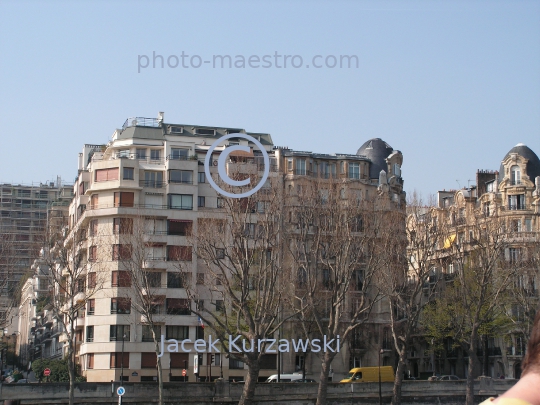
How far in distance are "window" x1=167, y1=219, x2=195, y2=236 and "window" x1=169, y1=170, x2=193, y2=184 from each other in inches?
117

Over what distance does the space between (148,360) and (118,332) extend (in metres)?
2.71

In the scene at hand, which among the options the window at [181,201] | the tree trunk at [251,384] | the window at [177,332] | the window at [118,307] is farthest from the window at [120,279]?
the tree trunk at [251,384]

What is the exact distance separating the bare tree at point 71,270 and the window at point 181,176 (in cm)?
654

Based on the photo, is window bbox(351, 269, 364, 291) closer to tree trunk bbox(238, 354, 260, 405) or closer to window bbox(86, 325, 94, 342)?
window bbox(86, 325, 94, 342)

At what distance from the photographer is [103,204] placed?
58.7 m

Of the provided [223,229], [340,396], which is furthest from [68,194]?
[340,396]

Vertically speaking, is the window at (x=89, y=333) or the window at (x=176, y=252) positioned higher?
the window at (x=176, y=252)

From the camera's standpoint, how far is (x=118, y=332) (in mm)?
55406

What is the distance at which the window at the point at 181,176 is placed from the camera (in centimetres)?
5953

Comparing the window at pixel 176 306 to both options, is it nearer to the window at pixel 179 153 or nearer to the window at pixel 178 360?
the window at pixel 178 360

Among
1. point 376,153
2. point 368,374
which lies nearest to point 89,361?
point 368,374

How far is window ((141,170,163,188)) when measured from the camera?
59562 millimetres

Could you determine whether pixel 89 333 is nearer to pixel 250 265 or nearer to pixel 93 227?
pixel 93 227

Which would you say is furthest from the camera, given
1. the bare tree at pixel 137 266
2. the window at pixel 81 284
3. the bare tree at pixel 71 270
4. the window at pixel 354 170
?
the window at pixel 354 170
